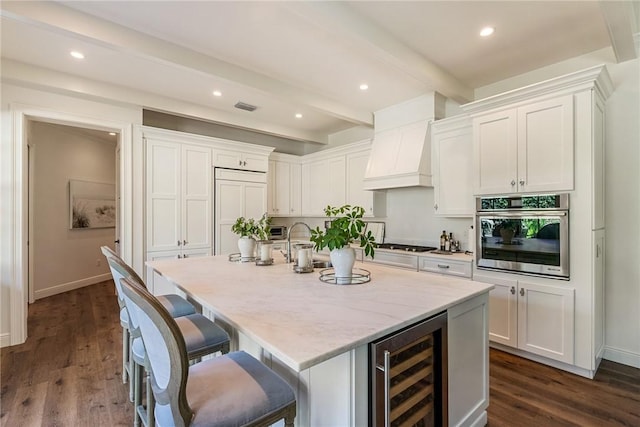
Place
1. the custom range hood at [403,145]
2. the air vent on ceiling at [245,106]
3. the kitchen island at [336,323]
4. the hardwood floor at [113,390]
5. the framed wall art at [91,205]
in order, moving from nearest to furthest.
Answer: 1. the kitchen island at [336,323]
2. the hardwood floor at [113,390]
3. the custom range hood at [403,145]
4. the air vent on ceiling at [245,106]
5. the framed wall art at [91,205]

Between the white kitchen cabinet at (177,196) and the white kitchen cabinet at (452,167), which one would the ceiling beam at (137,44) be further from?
the white kitchen cabinet at (452,167)

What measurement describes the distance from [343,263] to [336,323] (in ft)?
2.18

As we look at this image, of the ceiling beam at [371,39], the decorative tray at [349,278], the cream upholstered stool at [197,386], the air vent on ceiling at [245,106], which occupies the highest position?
the air vent on ceiling at [245,106]

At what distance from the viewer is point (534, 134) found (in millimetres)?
2600

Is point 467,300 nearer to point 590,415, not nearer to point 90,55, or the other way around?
point 590,415

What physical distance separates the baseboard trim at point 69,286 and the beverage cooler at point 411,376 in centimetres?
582

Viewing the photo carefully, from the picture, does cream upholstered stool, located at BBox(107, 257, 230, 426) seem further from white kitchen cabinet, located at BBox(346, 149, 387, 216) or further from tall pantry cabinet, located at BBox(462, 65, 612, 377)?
white kitchen cabinet, located at BBox(346, 149, 387, 216)

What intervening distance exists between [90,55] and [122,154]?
115 centimetres

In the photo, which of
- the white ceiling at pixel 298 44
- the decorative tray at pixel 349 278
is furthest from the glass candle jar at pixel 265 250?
the white ceiling at pixel 298 44

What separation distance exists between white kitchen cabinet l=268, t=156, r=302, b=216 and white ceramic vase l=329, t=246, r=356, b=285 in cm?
353

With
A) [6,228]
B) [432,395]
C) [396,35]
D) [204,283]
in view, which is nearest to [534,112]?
[396,35]

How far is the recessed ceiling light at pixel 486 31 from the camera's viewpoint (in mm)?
2462

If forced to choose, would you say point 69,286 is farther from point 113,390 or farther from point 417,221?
point 417,221

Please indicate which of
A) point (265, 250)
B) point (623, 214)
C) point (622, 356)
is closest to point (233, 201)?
point (265, 250)
